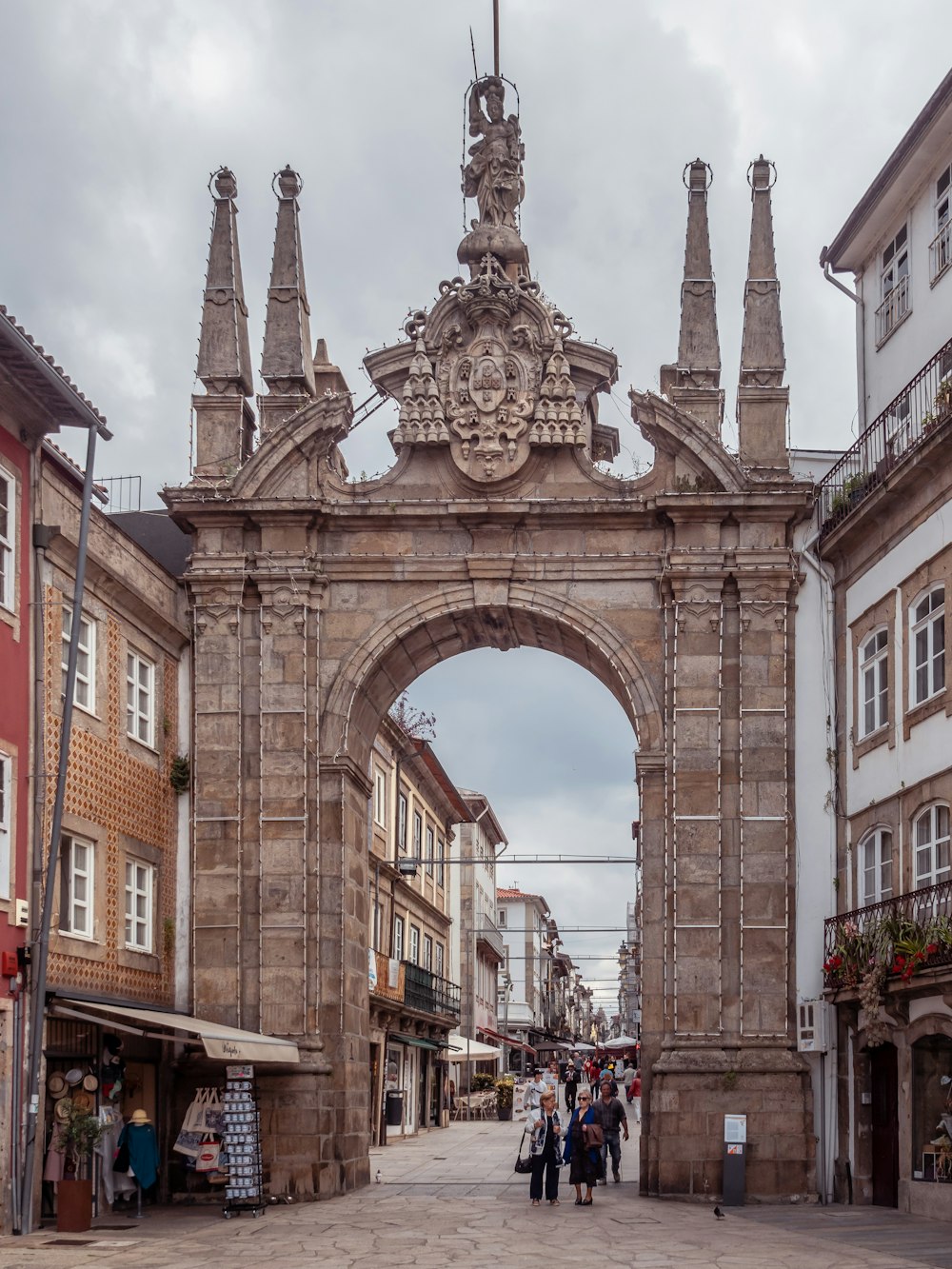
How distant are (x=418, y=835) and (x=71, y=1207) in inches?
1292

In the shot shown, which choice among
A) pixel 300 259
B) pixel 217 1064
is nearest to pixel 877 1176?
pixel 217 1064

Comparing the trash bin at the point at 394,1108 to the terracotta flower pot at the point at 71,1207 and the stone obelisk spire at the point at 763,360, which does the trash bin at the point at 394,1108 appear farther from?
the terracotta flower pot at the point at 71,1207

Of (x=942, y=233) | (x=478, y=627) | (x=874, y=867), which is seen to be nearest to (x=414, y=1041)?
(x=478, y=627)

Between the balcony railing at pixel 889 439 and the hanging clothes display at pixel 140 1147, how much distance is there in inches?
465

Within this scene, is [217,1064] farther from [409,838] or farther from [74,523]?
[409,838]

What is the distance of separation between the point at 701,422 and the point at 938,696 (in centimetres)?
609

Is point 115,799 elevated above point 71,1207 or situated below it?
above

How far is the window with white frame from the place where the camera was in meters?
19.2

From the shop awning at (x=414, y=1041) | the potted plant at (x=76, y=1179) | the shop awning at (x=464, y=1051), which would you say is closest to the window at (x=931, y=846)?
the potted plant at (x=76, y=1179)

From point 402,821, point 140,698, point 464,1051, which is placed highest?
point 140,698

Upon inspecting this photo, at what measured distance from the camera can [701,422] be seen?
25656 mm

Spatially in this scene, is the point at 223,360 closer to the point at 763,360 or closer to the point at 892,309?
the point at 763,360

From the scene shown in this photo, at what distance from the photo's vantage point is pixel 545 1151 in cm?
2336

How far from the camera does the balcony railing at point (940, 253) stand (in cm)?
2397
